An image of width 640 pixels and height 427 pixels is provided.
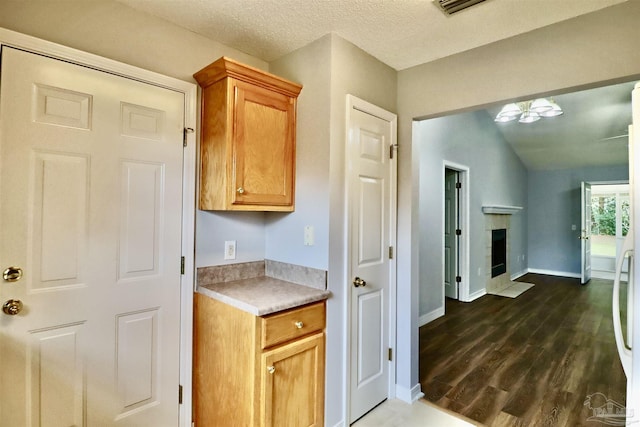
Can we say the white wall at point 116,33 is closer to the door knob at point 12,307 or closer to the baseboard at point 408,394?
the door knob at point 12,307

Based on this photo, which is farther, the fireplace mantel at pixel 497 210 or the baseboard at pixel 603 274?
the baseboard at pixel 603 274

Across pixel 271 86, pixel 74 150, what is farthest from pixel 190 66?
pixel 74 150

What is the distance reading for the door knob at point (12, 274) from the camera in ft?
4.55

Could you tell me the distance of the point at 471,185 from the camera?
5152mm

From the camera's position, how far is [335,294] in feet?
6.39

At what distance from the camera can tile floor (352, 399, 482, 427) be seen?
2.09 metres

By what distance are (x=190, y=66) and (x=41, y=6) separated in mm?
690

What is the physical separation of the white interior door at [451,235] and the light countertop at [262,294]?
3737 millimetres

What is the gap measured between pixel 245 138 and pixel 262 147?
123 millimetres

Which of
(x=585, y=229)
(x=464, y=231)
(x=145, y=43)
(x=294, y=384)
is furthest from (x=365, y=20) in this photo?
(x=585, y=229)

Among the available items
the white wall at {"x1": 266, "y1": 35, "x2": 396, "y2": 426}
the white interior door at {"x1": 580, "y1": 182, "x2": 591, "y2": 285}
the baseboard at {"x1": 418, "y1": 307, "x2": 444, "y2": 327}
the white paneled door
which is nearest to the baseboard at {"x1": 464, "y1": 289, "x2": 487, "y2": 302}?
the baseboard at {"x1": 418, "y1": 307, "x2": 444, "y2": 327}

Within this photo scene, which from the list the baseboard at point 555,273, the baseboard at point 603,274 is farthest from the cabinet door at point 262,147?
the baseboard at point 603,274

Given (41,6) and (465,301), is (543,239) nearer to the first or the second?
(465,301)

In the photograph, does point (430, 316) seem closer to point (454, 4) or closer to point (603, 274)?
point (454, 4)
